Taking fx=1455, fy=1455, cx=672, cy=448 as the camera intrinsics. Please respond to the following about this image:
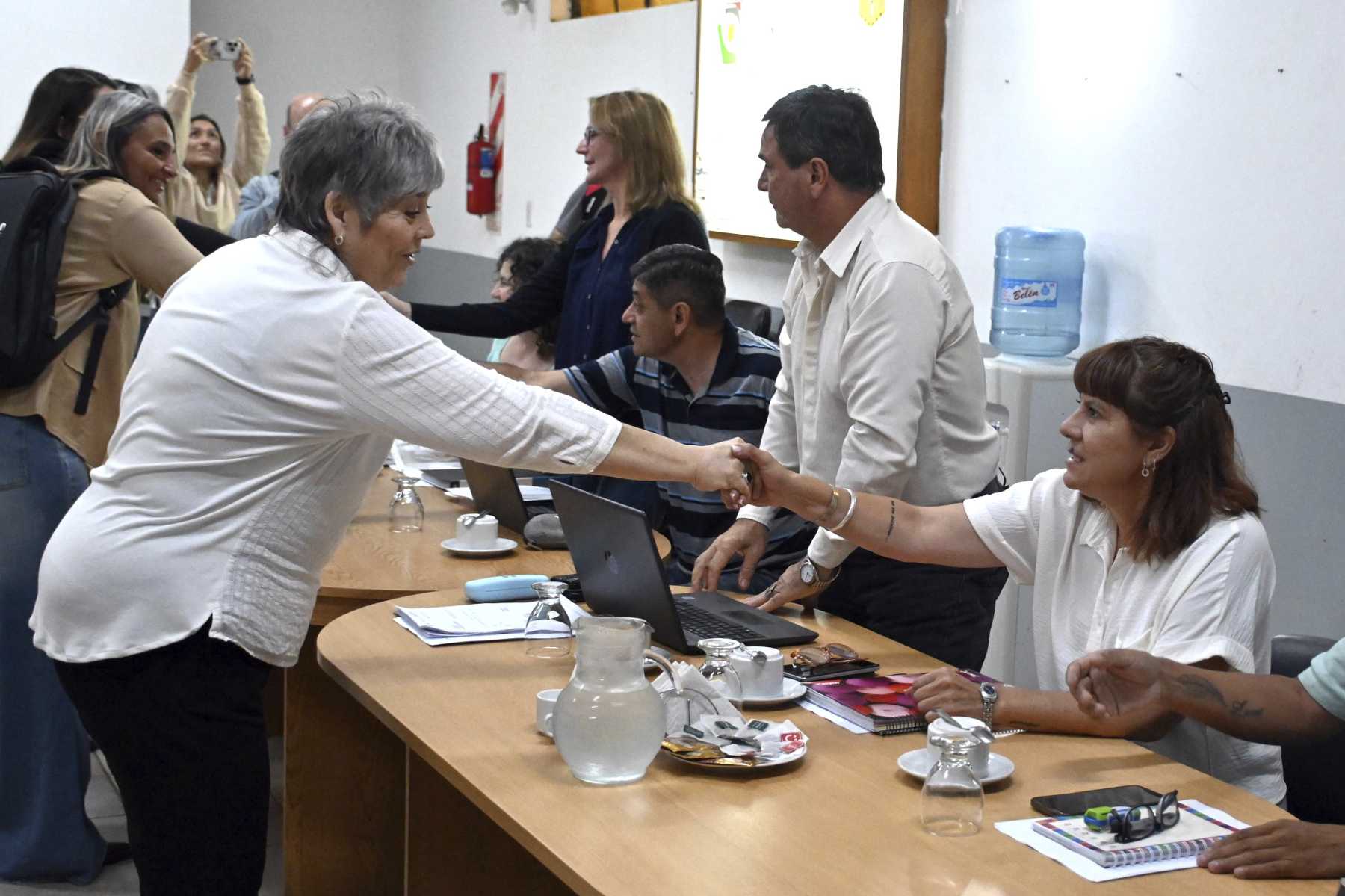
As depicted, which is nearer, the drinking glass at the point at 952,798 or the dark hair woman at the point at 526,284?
the drinking glass at the point at 952,798

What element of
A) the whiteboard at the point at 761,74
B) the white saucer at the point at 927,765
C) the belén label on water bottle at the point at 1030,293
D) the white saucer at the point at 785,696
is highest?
the whiteboard at the point at 761,74

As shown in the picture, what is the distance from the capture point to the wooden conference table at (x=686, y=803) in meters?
1.51

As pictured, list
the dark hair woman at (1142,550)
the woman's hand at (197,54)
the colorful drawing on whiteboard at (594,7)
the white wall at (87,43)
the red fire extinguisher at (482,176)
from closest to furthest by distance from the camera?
the dark hair woman at (1142,550)
the woman's hand at (197,54)
the colorful drawing on whiteboard at (594,7)
the white wall at (87,43)
the red fire extinguisher at (482,176)

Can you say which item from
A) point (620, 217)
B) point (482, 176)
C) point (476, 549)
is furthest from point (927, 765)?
point (482, 176)

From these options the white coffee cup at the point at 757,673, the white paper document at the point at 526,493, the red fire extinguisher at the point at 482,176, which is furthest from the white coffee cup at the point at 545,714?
the red fire extinguisher at the point at 482,176

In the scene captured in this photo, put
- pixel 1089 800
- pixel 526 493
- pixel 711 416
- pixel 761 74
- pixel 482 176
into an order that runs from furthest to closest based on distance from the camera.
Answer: pixel 482 176 < pixel 761 74 < pixel 526 493 < pixel 711 416 < pixel 1089 800

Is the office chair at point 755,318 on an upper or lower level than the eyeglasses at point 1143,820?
upper

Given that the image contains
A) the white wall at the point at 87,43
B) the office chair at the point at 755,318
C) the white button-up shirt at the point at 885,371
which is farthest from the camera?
the white wall at the point at 87,43

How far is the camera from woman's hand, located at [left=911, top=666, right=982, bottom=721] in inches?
76.9

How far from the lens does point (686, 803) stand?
169 cm

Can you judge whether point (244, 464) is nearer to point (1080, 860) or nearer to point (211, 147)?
point (1080, 860)

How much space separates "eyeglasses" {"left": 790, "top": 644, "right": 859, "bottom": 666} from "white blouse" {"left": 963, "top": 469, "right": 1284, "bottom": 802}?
0.98ft

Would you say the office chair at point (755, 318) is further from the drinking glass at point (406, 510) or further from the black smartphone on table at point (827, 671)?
the black smartphone on table at point (827, 671)

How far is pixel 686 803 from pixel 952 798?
0.30 meters
